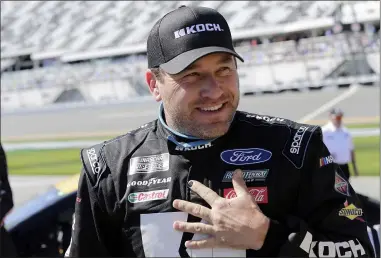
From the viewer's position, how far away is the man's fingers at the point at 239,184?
1.79 m

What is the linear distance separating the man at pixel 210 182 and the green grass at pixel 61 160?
9.36 m

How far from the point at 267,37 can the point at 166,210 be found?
31.0m

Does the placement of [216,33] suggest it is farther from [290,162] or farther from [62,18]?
[62,18]

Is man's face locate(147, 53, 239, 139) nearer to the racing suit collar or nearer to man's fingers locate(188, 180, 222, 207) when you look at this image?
the racing suit collar

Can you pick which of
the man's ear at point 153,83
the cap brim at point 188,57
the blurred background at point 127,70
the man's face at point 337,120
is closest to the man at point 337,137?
the man's face at point 337,120

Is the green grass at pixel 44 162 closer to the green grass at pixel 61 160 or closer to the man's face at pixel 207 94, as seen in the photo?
the green grass at pixel 61 160

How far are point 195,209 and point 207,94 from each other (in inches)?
13.8

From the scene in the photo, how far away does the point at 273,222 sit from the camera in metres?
1.77

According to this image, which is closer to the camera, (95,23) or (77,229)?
(77,229)

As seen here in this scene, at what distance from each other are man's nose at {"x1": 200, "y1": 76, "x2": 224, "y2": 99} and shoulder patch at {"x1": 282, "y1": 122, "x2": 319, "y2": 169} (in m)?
0.28

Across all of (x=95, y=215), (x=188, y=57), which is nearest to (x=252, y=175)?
(x=188, y=57)

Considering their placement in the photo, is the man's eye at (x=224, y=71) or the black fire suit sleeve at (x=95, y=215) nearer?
the man's eye at (x=224, y=71)

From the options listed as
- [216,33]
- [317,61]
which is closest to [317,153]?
[216,33]

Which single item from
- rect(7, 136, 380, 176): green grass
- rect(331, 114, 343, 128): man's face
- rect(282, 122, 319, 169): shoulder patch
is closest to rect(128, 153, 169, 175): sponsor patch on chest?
rect(282, 122, 319, 169): shoulder patch
